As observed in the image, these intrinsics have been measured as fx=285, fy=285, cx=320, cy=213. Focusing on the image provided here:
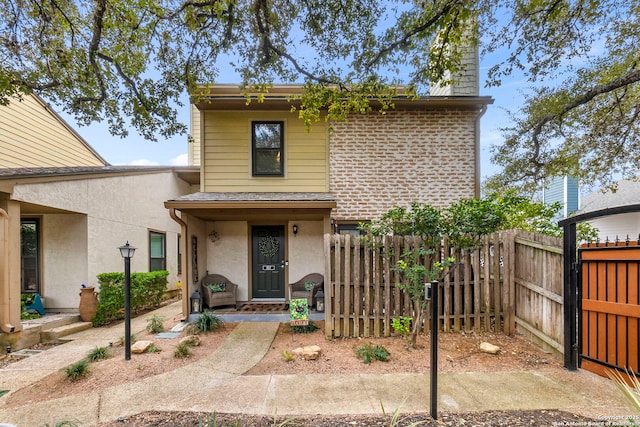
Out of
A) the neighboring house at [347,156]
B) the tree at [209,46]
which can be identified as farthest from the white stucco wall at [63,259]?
the tree at [209,46]

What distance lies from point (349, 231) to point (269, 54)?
4.37 meters

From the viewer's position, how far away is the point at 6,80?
16.4 ft

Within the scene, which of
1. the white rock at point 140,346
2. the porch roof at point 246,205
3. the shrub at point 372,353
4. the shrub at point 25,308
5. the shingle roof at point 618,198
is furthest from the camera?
the shingle roof at point 618,198

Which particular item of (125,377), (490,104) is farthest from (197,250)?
(490,104)

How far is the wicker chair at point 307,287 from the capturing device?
676 cm

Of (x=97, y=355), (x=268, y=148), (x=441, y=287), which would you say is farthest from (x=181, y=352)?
(x=268, y=148)

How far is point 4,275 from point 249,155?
5.16m

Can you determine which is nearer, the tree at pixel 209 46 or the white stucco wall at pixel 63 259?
the tree at pixel 209 46

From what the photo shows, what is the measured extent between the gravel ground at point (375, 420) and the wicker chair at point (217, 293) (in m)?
3.93

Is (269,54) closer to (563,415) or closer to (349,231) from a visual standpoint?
(349,231)

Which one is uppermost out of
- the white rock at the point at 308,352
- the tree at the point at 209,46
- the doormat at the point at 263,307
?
the tree at the point at 209,46

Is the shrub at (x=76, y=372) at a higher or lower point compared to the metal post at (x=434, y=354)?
lower

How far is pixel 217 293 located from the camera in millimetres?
6879

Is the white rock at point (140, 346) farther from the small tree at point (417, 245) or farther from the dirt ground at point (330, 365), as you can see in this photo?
the small tree at point (417, 245)
